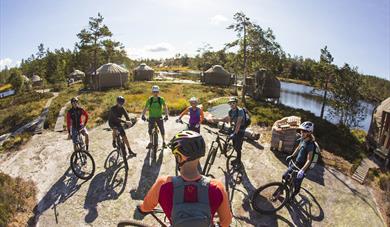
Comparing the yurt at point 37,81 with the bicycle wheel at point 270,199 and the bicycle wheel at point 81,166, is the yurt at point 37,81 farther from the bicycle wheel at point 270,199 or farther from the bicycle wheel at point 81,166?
the bicycle wheel at point 270,199

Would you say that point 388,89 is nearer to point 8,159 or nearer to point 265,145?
point 265,145

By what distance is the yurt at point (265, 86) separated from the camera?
109 feet

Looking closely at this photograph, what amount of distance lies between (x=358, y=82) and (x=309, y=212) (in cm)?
2723

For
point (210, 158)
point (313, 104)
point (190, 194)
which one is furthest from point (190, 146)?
point (313, 104)

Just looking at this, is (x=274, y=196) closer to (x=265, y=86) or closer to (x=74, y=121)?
(x=74, y=121)

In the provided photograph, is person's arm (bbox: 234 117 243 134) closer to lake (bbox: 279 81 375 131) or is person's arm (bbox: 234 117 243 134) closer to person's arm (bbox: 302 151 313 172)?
person's arm (bbox: 302 151 313 172)

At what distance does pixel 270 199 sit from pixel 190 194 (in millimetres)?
5887

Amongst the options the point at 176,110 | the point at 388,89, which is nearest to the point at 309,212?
the point at 176,110

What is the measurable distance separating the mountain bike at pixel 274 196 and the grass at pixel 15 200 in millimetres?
6673

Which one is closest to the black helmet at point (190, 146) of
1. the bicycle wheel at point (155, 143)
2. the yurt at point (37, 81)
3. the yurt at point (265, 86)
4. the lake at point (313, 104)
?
the bicycle wheel at point (155, 143)

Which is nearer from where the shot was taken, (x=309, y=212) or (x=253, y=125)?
(x=309, y=212)

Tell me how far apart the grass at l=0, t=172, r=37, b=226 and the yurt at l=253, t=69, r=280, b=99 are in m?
29.1

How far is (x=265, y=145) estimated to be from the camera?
1288cm

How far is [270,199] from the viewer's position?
25.0ft
